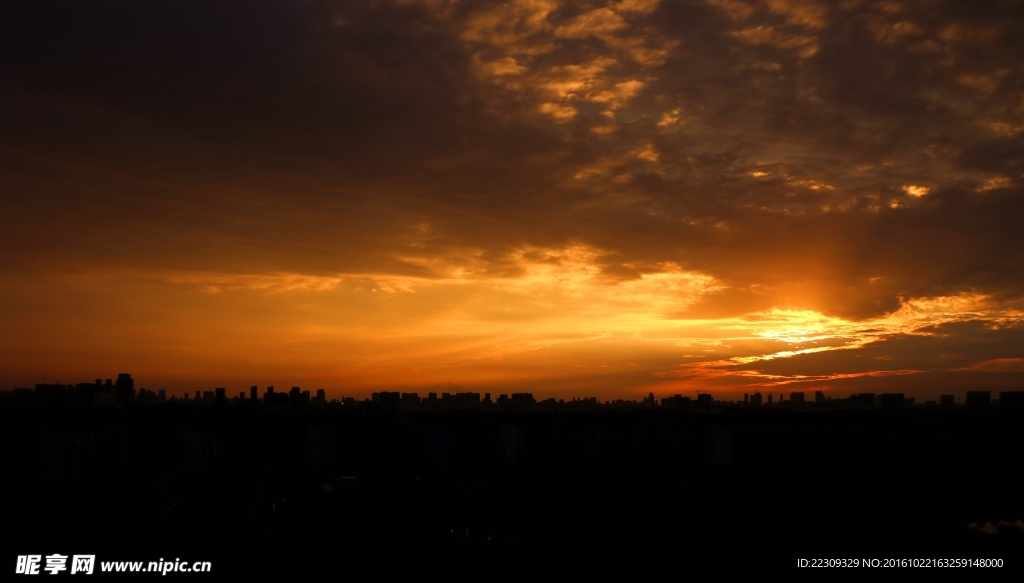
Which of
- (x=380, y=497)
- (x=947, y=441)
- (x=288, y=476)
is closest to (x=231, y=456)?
(x=288, y=476)

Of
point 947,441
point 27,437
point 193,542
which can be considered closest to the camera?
point 193,542

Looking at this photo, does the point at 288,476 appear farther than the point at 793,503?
Yes

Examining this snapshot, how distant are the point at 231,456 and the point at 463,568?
9202 cm

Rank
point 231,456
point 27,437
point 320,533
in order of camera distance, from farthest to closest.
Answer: point 231,456 → point 27,437 → point 320,533

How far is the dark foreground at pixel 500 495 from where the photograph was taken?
50.3 metres

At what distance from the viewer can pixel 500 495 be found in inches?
3253

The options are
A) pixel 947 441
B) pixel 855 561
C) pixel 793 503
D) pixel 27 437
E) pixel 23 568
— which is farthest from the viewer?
pixel 947 441

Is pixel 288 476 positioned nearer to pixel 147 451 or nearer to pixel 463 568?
pixel 147 451

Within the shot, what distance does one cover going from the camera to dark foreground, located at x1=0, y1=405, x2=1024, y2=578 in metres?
50.3

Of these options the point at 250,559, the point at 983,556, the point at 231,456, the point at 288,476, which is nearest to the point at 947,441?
the point at 983,556

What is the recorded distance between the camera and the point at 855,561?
4684 cm

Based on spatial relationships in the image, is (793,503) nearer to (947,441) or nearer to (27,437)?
(947,441)

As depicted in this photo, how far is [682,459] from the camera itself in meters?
120

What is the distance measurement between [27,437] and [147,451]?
17733 millimetres
